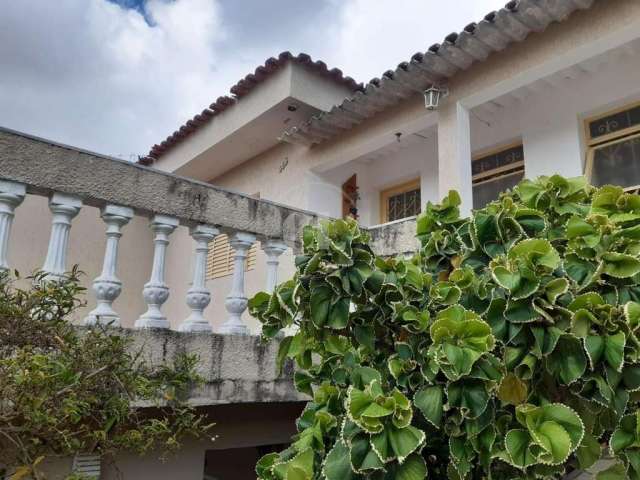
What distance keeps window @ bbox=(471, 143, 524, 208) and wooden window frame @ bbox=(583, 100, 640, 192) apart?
752 millimetres

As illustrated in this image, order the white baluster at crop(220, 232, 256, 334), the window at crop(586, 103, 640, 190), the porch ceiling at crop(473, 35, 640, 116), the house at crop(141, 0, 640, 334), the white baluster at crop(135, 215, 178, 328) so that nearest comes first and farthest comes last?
the white baluster at crop(135, 215, 178, 328) → the white baluster at crop(220, 232, 256, 334) → the house at crop(141, 0, 640, 334) → the porch ceiling at crop(473, 35, 640, 116) → the window at crop(586, 103, 640, 190)

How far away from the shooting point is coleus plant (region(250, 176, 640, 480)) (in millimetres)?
1442

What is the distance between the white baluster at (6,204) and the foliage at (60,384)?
0.80 feet

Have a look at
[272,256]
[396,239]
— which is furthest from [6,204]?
[396,239]

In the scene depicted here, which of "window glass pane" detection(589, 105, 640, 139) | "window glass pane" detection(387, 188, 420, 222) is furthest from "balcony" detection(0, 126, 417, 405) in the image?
"window glass pane" detection(387, 188, 420, 222)

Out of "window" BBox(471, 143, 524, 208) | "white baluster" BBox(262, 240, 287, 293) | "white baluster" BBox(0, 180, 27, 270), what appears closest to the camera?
"white baluster" BBox(0, 180, 27, 270)

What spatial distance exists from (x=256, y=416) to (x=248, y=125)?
434 cm

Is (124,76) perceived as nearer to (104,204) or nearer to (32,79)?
(32,79)

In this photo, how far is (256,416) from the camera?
4.05m

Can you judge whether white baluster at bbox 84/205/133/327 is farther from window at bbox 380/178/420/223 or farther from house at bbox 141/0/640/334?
window at bbox 380/178/420/223

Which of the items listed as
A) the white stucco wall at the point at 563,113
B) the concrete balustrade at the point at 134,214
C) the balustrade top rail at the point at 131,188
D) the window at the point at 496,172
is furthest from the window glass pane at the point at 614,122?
the balustrade top rail at the point at 131,188

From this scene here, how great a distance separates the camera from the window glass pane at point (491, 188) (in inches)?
243

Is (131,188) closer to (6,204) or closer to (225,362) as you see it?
(6,204)

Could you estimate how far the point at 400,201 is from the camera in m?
7.53
